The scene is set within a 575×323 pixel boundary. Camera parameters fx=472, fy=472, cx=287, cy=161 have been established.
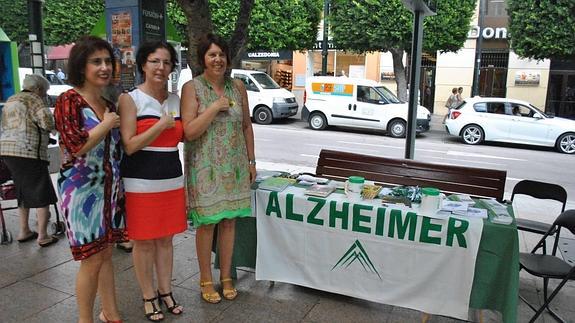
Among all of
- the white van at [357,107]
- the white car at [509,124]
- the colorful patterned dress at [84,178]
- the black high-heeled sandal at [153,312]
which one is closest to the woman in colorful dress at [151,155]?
the colorful patterned dress at [84,178]

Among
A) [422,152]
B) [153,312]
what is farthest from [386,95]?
[153,312]

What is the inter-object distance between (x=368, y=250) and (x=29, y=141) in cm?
308

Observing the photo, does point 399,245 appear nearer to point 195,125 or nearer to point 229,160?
point 229,160

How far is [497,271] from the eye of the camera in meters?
2.94

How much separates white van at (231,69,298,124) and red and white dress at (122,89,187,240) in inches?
525

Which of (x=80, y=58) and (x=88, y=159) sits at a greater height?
(x=80, y=58)

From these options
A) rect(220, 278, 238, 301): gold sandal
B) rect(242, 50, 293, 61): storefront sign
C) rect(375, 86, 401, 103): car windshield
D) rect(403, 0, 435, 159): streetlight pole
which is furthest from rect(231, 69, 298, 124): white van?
rect(220, 278, 238, 301): gold sandal

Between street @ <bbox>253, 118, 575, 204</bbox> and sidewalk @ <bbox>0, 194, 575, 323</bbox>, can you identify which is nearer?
sidewalk @ <bbox>0, 194, 575, 323</bbox>

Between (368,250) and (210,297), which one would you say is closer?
(368,250)

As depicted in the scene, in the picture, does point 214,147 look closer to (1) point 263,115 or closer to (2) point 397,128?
(2) point 397,128

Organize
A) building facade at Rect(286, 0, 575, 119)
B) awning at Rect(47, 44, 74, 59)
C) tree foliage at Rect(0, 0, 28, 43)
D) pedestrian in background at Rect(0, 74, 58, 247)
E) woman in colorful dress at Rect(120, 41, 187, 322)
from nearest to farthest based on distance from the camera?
1. woman in colorful dress at Rect(120, 41, 187, 322)
2. pedestrian in background at Rect(0, 74, 58, 247)
3. building facade at Rect(286, 0, 575, 119)
4. tree foliage at Rect(0, 0, 28, 43)
5. awning at Rect(47, 44, 74, 59)

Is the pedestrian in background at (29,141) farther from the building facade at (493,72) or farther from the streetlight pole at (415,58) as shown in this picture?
the building facade at (493,72)

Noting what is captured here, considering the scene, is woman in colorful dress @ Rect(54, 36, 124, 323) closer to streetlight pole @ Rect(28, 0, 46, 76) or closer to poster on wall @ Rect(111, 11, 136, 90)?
poster on wall @ Rect(111, 11, 136, 90)

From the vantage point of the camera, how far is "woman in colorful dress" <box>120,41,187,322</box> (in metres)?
2.76
